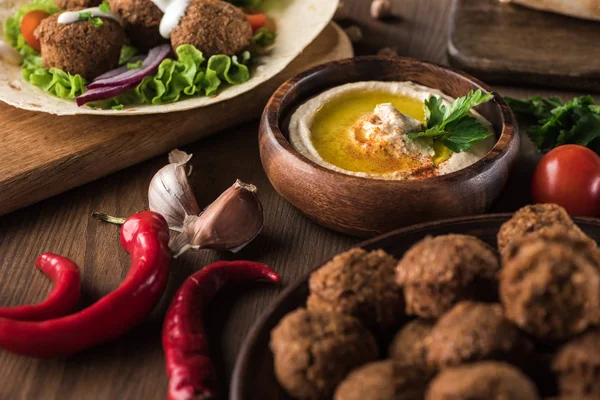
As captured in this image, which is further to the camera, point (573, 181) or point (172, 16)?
point (172, 16)

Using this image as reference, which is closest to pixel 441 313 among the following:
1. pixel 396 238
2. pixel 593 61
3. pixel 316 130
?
pixel 396 238

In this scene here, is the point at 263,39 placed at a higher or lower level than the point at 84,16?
lower

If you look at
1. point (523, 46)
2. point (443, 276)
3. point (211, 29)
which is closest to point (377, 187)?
point (443, 276)

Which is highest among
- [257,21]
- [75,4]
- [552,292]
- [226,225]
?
[552,292]

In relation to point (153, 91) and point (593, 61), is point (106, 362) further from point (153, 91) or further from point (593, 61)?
point (593, 61)

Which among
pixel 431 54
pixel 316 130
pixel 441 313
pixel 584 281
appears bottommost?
pixel 431 54

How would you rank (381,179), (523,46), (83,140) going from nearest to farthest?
(381,179), (83,140), (523,46)

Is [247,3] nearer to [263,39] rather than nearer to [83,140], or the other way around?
[263,39]
